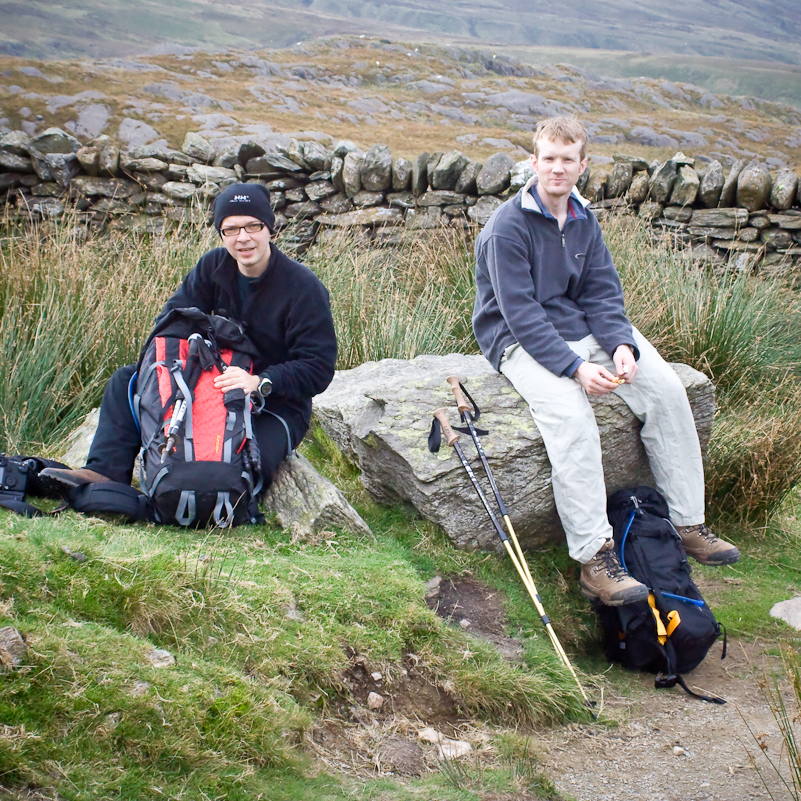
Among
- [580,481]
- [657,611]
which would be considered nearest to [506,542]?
[580,481]

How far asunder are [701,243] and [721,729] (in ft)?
21.8

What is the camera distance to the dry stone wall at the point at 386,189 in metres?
7.93

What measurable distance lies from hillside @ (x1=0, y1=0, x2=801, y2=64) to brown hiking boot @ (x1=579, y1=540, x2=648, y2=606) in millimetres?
12085

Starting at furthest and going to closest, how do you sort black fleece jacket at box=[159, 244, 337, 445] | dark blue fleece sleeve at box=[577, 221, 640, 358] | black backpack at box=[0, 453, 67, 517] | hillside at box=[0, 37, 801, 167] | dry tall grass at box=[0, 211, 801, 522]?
hillside at box=[0, 37, 801, 167] → dry tall grass at box=[0, 211, 801, 522] → dark blue fleece sleeve at box=[577, 221, 640, 358] → black fleece jacket at box=[159, 244, 337, 445] → black backpack at box=[0, 453, 67, 517]

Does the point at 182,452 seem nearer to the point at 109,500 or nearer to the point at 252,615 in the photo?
the point at 109,500

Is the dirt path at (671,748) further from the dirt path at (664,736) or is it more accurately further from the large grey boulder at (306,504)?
the large grey boulder at (306,504)

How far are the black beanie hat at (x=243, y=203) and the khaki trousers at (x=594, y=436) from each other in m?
1.35

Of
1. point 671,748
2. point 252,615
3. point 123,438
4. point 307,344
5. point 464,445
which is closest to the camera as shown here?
point 252,615

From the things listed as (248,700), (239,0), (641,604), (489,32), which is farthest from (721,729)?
(489,32)

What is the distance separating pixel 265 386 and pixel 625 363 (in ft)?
5.42

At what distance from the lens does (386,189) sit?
8.44 meters

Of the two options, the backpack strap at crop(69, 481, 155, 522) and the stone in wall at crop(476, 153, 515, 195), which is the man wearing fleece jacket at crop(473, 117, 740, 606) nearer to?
the backpack strap at crop(69, 481, 155, 522)

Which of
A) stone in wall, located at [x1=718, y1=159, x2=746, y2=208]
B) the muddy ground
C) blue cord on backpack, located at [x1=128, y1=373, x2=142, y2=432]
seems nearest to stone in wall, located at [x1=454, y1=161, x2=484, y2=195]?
stone in wall, located at [x1=718, y1=159, x2=746, y2=208]

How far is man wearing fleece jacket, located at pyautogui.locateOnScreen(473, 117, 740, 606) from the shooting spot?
312cm
